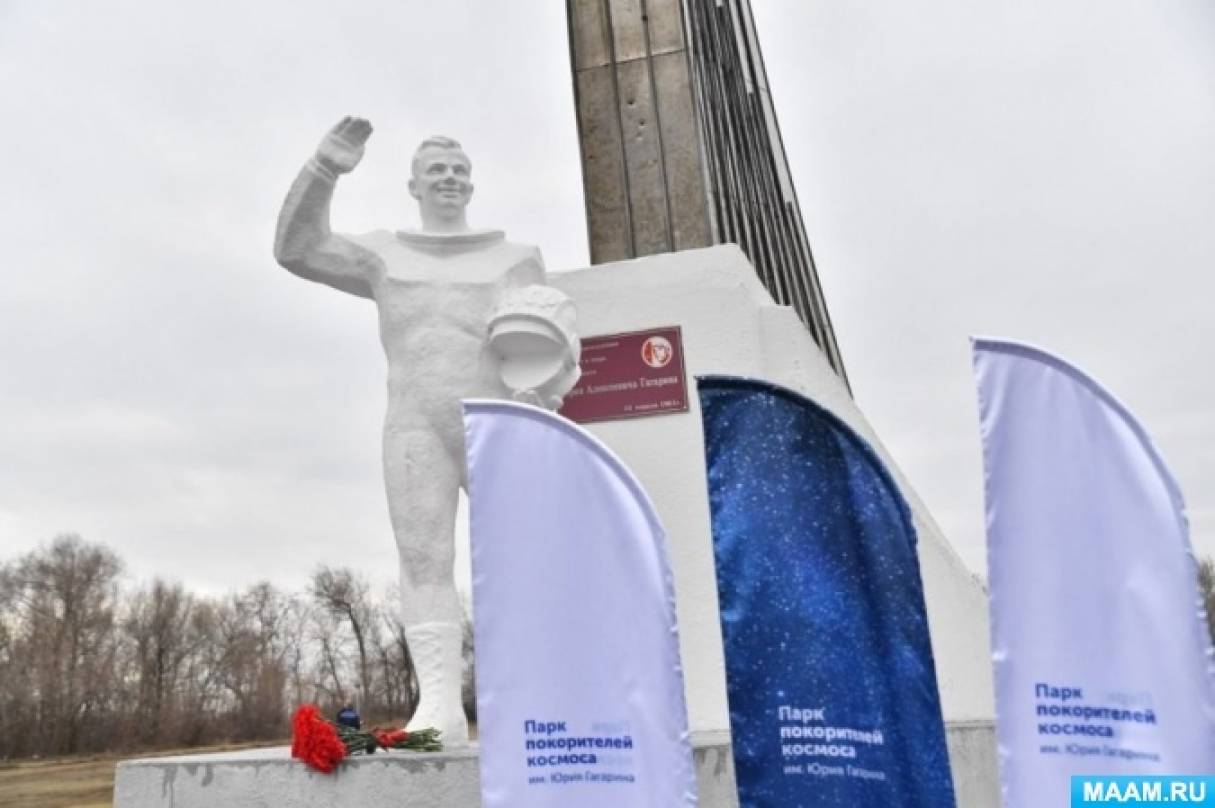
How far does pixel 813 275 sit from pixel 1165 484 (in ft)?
42.3

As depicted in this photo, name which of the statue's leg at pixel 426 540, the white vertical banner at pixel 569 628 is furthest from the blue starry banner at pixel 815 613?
the statue's leg at pixel 426 540

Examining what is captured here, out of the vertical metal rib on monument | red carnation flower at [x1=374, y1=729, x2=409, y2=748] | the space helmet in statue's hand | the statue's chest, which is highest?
the vertical metal rib on monument

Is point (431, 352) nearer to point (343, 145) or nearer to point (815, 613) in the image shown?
point (343, 145)

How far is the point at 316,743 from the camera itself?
3.03m

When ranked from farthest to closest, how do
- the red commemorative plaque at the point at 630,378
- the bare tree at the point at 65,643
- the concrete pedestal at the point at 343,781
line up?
the bare tree at the point at 65,643, the red commemorative plaque at the point at 630,378, the concrete pedestal at the point at 343,781

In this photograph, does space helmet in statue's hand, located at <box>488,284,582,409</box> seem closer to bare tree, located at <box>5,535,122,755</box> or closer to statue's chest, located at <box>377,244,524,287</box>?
statue's chest, located at <box>377,244,524,287</box>

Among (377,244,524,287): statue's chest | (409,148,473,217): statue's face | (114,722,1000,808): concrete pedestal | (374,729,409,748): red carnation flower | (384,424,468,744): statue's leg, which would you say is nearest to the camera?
(114,722,1000,808): concrete pedestal

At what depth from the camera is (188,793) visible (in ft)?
10.5

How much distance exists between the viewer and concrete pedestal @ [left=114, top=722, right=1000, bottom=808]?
2.93m

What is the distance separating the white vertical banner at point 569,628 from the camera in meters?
2.04

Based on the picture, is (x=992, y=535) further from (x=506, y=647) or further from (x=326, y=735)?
(x=326, y=735)

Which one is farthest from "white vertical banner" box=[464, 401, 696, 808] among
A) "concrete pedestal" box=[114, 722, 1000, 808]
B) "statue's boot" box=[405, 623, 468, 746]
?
"statue's boot" box=[405, 623, 468, 746]

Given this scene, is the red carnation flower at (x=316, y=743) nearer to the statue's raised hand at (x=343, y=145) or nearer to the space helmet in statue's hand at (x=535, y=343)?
the space helmet in statue's hand at (x=535, y=343)

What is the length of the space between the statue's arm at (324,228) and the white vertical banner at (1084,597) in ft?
8.65
